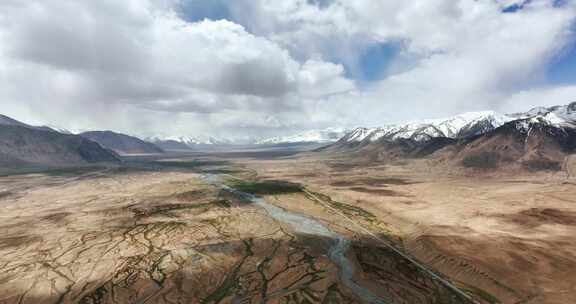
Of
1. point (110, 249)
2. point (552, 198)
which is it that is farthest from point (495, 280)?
point (552, 198)

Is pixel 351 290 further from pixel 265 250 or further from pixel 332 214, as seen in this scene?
pixel 332 214

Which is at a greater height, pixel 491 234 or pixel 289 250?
pixel 491 234

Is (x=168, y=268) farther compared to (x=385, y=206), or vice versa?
(x=385, y=206)

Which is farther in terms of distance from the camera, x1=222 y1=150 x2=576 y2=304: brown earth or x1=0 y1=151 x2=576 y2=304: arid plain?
x1=222 y1=150 x2=576 y2=304: brown earth

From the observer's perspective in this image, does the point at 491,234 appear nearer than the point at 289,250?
No

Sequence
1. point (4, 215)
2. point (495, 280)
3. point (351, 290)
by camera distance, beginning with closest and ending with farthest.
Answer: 1. point (351, 290)
2. point (495, 280)
3. point (4, 215)

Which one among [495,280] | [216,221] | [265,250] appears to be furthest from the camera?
[216,221]

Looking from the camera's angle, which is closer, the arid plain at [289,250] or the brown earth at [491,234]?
the arid plain at [289,250]
